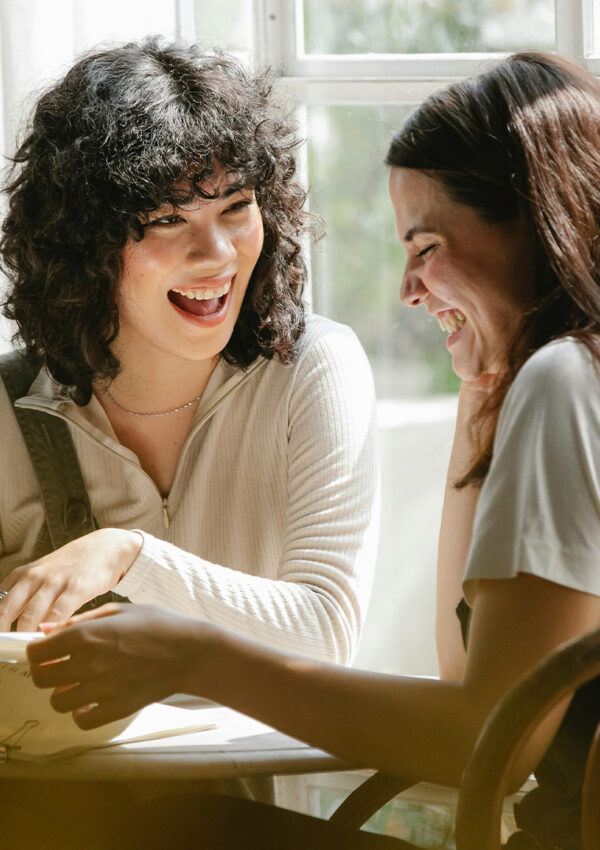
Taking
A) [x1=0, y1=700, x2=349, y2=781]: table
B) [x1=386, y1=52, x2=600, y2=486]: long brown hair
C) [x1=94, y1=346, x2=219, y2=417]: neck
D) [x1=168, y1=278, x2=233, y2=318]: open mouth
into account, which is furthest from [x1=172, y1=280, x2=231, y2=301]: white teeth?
[x1=0, y1=700, x2=349, y2=781]: table

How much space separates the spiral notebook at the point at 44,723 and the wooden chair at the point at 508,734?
0.18m

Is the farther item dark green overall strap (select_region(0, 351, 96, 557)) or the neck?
the neck

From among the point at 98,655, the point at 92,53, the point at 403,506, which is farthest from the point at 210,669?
the point at 403,506

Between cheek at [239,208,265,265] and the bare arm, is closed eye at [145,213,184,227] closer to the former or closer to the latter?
cheek at [239,208,265,265]

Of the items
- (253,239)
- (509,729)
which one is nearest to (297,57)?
(253,239)

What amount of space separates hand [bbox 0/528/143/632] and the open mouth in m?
0.23

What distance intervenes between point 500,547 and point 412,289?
27 centimetres

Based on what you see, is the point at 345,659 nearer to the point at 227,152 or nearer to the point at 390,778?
the point at 390,778

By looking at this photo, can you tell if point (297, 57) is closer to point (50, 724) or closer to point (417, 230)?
point (417, 230)

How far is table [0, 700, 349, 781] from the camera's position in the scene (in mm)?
629

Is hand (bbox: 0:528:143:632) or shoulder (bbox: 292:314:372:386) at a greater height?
shoulder (bbox: 292:314:372:386)

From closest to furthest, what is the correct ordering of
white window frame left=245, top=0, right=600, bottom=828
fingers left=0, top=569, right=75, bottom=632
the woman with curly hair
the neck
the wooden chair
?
the wooden chair, fingers left=0, top=569, right=75, bottom=632, the woman with curly hair, the neck, white window frame left=245, top=0, right=600, bottom=828

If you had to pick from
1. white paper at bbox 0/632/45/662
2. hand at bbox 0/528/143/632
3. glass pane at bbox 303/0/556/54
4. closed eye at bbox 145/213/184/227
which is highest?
glass pane at bbox 303/0/556/54

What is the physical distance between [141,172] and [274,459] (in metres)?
0.31
